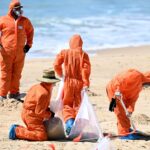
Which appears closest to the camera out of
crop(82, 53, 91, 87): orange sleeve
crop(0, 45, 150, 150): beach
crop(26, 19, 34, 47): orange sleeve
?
crop(0, 45, 150, 150): beach

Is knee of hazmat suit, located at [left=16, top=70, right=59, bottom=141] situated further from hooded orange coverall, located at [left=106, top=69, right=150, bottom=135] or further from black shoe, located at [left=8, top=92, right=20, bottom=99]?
black shoe, located at [left=8, top=92, right=20, bottom=99]

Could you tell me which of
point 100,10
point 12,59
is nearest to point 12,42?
point 12,59

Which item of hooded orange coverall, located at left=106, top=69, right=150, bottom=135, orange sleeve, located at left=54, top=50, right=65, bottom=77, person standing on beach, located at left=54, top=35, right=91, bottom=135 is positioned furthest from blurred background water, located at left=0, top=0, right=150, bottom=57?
hooded orange coverall, located at left=106, top=69, right=150, bottom=135

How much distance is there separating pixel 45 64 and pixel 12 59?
7.25 metres

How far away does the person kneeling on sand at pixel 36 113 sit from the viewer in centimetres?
920

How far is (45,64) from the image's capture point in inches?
779

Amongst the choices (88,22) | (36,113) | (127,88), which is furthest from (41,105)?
(88,22)

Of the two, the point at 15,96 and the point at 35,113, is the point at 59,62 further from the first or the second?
the point at 15,96

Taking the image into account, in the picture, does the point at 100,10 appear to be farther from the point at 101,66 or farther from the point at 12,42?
the point at 12,42

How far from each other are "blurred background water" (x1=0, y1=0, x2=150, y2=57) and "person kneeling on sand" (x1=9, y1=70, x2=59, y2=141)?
→ 1501cm

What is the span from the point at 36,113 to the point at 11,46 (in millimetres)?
3464

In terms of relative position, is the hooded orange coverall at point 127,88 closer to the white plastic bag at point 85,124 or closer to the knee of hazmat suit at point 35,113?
the white plastic bag at point 85,124

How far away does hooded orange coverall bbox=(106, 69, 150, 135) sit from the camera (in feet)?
30.4

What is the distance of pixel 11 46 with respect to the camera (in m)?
12.5
